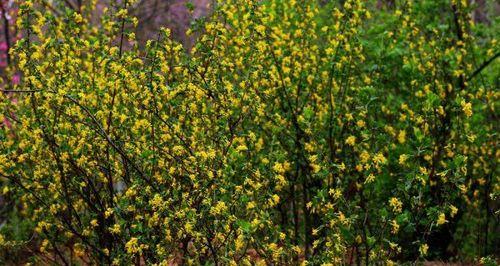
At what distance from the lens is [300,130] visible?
17.6ft

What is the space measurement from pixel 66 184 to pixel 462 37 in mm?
4229

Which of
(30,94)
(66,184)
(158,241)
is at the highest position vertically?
(30,94)

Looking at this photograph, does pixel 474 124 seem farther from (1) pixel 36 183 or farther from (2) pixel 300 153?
(1) pixel 36 183

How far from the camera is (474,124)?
6141mm

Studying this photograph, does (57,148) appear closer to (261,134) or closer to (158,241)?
(158,241)

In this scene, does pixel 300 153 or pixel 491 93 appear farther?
pixel 491 93

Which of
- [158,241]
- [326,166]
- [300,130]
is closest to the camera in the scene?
[326,166]

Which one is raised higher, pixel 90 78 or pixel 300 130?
pixel 90 78

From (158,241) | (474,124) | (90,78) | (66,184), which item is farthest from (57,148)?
(474,124)

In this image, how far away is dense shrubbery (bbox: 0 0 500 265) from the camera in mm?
3902

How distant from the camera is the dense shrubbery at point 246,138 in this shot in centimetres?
390

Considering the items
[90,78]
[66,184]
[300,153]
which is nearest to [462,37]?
[300,153]

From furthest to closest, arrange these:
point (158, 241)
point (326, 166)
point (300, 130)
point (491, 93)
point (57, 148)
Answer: point (491, 93)
point (300, 130)
point (57, 148)
point (158, 241)
point (326, 166)

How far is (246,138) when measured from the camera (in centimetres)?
507
